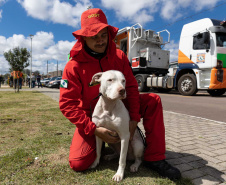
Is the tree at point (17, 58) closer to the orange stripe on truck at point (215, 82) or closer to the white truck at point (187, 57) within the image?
the white truck at point (187, 57)

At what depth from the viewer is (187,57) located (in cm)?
989

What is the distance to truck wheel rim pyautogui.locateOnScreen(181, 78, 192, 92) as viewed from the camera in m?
10.2

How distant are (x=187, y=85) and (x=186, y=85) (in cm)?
7

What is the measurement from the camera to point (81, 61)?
7.77ft

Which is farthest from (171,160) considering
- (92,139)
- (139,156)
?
(92,139)

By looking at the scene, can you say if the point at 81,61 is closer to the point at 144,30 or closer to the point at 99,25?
the point at 99,25

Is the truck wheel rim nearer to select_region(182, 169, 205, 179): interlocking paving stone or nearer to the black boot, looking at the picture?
select_region(182, 169, 205, 179): interlocking paving stone

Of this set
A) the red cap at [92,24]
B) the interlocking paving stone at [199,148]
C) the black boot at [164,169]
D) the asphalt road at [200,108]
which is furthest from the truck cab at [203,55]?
the black boot at [164,169]

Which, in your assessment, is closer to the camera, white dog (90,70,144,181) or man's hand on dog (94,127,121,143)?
white dog (90,70,144,181)

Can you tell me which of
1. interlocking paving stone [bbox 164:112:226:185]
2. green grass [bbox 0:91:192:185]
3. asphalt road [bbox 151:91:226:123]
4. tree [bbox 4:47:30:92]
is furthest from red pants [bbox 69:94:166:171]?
tree [bbox 4:47:30:92]

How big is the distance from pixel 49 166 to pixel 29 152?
57cm

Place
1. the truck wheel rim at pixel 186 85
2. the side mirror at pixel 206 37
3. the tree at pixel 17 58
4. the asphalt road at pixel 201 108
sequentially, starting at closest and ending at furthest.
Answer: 1. the asphalt road at pixel 201 108
2. the side mirror at pixel 206 37
3. the truck wheel rim at pixel 186 85
4. the tree at pixel 17 58

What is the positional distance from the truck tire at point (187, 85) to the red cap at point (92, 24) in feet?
28.6

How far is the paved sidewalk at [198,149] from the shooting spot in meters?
2.12
